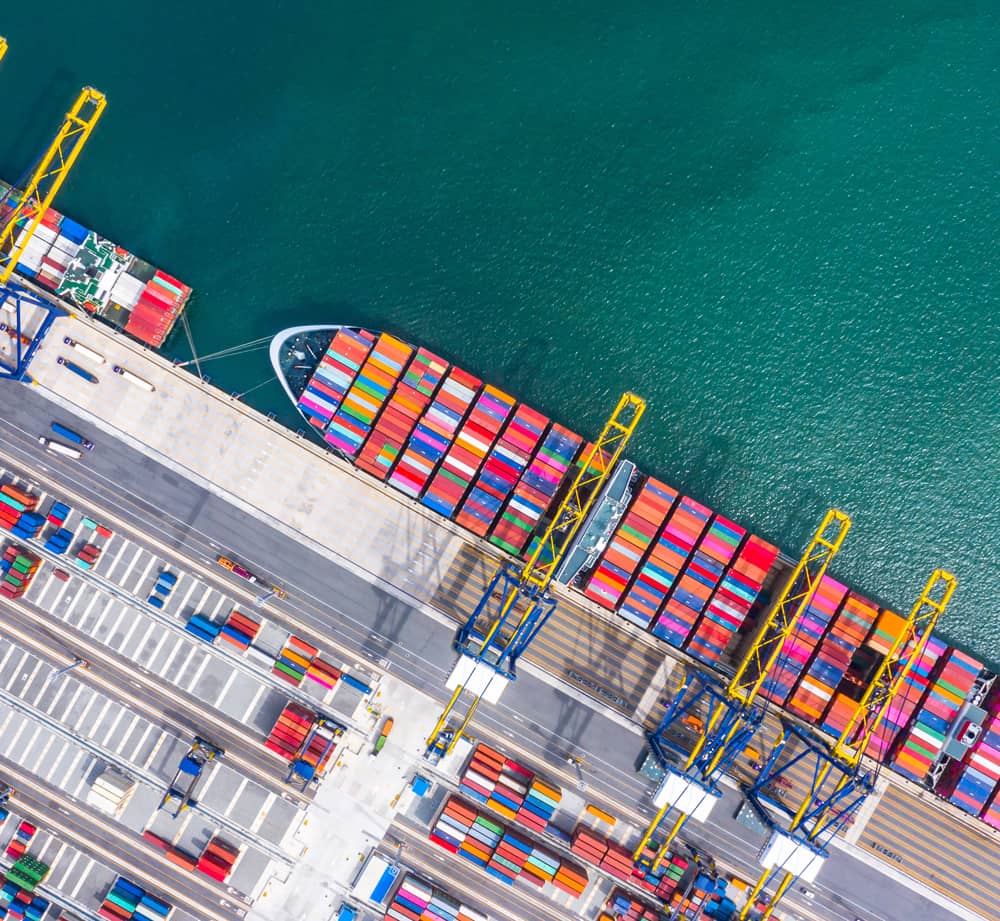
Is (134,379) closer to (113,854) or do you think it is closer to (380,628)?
(380,628)

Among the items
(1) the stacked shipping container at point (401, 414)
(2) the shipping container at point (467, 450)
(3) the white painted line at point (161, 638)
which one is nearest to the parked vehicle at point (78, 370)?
(3) the white painted line at point (161, 638)

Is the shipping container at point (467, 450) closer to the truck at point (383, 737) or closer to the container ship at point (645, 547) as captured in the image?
the container ship at point (645, 547)

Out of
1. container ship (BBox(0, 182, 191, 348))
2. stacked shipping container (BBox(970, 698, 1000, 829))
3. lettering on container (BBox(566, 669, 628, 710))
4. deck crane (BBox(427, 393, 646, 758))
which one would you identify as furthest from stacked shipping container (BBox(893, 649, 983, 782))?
container ship (BBox(0, 182, 191, 348))

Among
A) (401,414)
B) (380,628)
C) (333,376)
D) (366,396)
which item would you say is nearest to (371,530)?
(380,628)

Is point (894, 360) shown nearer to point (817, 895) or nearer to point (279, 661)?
point (817, 895)

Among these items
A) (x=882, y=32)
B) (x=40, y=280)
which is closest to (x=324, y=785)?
(x=40, y=280)

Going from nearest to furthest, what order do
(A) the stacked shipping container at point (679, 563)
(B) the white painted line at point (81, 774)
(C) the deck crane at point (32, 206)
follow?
(A) the stacked shipping container at point (679, 563)
(C) the deck crane at point (32, 206)
(B) the white painted line at point (81, 774)
